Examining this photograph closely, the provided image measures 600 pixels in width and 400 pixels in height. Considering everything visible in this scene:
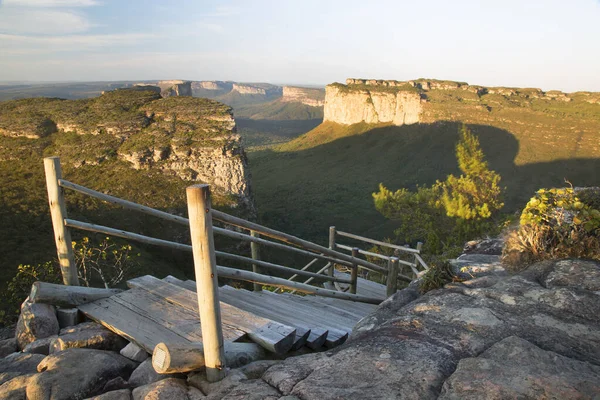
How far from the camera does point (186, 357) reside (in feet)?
7.44

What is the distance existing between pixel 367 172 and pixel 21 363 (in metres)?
70.7

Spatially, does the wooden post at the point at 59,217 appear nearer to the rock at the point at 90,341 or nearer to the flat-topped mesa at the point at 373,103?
the rock at the point at 90,341

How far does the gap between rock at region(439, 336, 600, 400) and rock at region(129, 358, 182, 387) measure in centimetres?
181

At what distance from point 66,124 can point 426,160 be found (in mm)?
58184

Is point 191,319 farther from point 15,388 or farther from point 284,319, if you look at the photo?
point 15,388

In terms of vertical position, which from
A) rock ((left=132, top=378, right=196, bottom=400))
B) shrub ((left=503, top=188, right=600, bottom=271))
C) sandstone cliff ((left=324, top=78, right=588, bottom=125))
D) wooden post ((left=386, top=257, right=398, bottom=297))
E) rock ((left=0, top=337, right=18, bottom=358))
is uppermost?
sandstone cliff ((left=324, top=78, right=588, bottom=125))

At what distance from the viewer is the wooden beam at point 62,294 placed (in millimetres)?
3240

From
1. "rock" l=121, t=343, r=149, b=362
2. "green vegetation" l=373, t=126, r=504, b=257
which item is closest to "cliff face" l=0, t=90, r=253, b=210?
"green vegetation" l=373, t=126, r=504, b=257

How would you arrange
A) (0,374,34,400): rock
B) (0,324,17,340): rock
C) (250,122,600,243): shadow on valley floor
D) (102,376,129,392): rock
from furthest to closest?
(250,122,600,243): shadow on valley floor < (0,324,17,340): rock < (102,376,129,392): rock < (0,374,34,400): rock

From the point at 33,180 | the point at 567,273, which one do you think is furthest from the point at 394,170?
the point at 567,273

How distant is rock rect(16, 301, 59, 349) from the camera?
10.3ft

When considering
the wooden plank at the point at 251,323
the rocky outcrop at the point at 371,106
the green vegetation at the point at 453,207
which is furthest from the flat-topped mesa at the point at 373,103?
the wooden plank at the point at 251,323

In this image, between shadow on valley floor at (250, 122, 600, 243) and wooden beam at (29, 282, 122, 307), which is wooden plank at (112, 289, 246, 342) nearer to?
wooden beam at (29, 282, 122, 307)

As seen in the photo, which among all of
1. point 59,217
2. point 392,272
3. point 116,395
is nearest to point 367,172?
point 392,272
